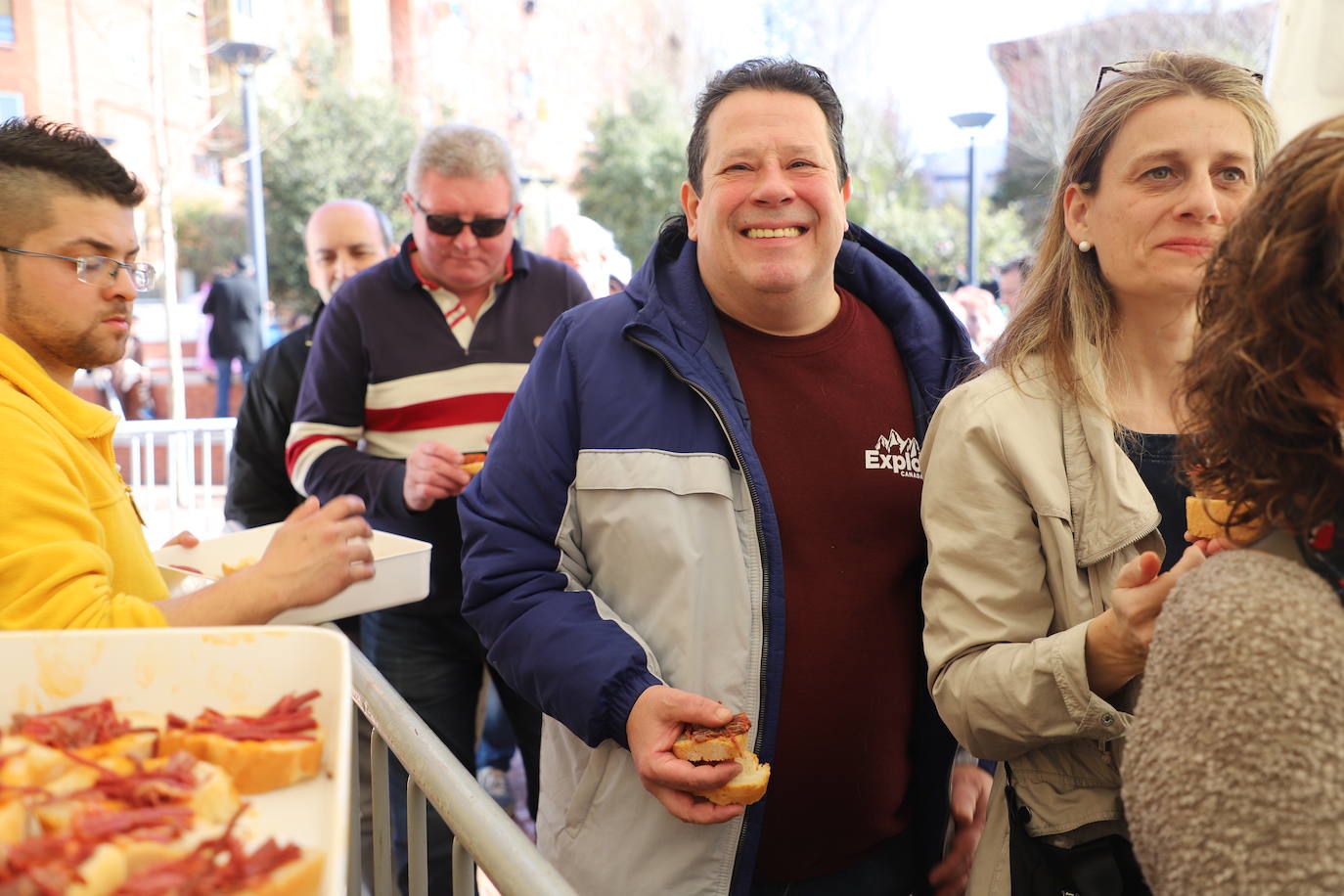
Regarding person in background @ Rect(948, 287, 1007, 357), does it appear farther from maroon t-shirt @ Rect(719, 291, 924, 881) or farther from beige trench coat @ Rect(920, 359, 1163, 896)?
beige trench coat @ Rect(920, 359, 1163, 896)

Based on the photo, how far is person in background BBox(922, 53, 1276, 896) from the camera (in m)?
1.72

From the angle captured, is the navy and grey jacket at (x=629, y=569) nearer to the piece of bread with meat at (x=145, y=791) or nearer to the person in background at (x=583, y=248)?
the piece of bread with meat at (x=145, y=791)

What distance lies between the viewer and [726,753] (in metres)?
1.86

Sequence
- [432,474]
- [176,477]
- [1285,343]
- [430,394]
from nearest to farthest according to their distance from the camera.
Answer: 1. [1285,343]
2. [432,474]
3. [430,394]
4. [176,477]

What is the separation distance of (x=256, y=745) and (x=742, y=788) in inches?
36.8

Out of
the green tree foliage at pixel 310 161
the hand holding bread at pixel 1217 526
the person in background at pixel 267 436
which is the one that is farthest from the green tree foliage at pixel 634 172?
the hand holding bread at pixel 1217 526

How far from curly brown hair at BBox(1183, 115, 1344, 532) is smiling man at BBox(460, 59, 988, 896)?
3.42ft

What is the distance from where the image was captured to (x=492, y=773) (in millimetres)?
5160

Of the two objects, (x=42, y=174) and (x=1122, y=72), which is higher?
(x=1122, y=72)

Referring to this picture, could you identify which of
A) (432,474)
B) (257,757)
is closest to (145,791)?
(257,757)

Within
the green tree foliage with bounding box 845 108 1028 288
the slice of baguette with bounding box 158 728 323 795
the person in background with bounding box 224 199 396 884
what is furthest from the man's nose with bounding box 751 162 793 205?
the green tree foliage with bounding box 845 108 1028 288

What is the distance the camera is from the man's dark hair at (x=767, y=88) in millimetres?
2369

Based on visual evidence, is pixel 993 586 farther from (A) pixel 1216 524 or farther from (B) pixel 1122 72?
(B) pixel 1122 72

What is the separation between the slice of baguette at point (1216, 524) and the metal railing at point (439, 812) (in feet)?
2.66
